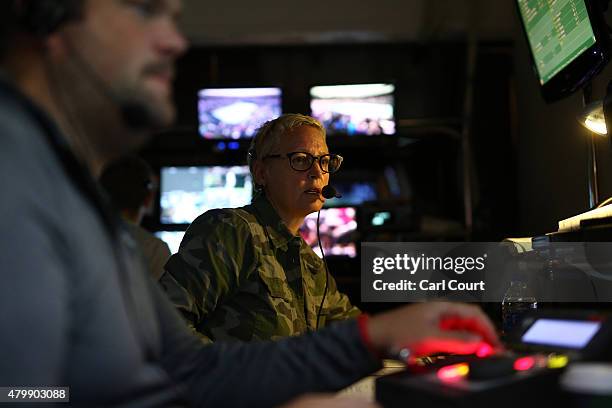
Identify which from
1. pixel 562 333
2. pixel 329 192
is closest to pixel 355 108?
pixel 329 192

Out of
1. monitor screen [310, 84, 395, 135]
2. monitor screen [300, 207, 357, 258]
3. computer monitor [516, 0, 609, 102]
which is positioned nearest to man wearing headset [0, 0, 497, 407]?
computer monitor [516, 0, 609, 102]

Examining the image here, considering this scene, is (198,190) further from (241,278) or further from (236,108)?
(241,278)

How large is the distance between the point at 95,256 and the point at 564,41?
5.06ft

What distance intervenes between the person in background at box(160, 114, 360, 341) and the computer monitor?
683 mm

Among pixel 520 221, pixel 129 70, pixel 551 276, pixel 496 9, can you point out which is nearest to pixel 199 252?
pixel 551 276

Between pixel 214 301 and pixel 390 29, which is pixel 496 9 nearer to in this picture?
pixel 390 29

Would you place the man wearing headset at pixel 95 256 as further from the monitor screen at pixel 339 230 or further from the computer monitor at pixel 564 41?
the monitor screen at pixel 339 230

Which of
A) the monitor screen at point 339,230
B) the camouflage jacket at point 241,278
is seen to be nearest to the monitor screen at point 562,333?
the camouflage jacket at point 241,278

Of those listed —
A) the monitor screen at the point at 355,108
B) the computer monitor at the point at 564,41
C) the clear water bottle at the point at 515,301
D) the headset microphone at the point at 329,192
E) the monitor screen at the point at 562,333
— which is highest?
the monitor screen at the point at 355,108

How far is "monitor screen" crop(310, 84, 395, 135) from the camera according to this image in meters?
4.02

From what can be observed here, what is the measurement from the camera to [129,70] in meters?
0.66

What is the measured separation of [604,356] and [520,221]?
3.64m

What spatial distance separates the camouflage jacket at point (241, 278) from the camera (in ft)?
5.41

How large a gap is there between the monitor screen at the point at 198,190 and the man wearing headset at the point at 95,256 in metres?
3.19
